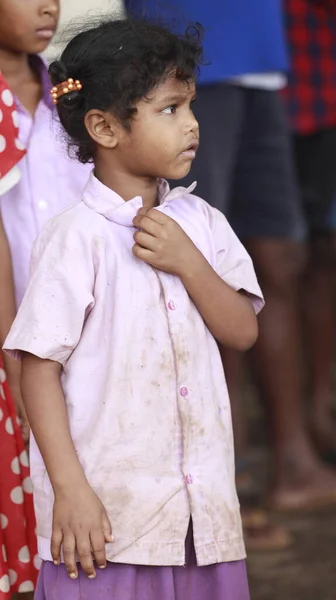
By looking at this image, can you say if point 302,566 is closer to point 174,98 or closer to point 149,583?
point 149,583

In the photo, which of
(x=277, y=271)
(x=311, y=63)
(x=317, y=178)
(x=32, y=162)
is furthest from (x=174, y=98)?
(x=317, y=178)

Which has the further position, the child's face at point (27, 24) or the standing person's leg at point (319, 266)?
the standing person's leg at point (319, 266)

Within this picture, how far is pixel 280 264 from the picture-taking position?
154 inches

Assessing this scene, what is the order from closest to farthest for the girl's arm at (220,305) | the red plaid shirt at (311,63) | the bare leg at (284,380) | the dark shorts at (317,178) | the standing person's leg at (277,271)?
the girl's arm at (220,305)
the standing person's leg at (277,271)
the bare leg at (284,380)
the red plaid shirt at (311,63)
the dark shorts at (317,178)

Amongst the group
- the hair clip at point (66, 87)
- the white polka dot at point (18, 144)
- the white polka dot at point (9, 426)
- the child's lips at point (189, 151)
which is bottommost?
the white polka dot at point (9, 426)

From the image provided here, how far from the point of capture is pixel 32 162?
2459mm

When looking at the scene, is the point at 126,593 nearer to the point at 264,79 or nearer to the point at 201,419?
the point at 201,419

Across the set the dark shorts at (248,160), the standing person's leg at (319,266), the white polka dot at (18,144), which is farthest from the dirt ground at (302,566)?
the white polka dot at (18,144)

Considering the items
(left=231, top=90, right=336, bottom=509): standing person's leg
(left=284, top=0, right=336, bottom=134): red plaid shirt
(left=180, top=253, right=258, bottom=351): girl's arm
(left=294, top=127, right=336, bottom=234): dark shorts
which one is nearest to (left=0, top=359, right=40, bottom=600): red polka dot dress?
(left=180, top=253, right=258, bottom=351): girl's arm

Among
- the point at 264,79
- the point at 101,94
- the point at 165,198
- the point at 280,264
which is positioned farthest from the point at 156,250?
the point at 280,264

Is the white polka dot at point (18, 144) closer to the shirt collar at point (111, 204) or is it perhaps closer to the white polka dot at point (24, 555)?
the shirt collar at point (111, 204)

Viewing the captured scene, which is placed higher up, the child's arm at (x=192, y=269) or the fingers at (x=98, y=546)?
the child's arm at (x=192, y=269)

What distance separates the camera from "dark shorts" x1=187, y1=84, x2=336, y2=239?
3426mm

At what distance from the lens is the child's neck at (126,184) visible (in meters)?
2.14
